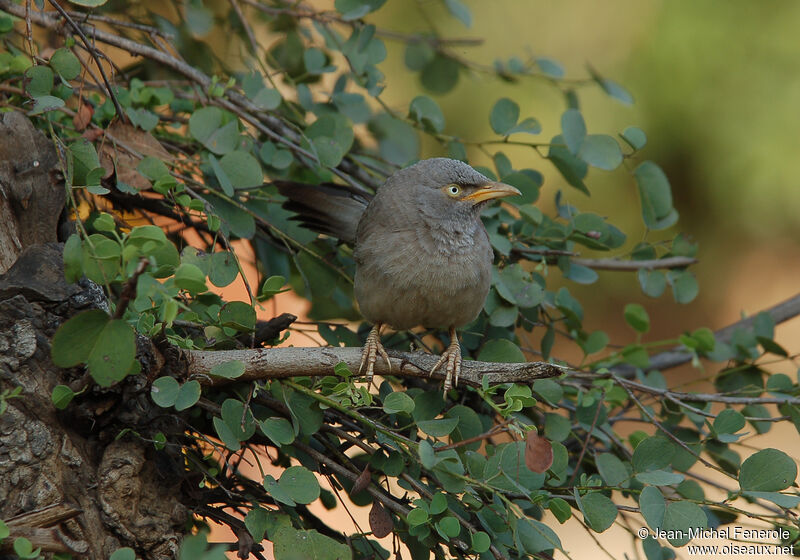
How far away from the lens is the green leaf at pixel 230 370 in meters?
2.21

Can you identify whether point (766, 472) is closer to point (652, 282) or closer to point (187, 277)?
point (652, 282)

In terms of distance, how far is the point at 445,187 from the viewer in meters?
3.34

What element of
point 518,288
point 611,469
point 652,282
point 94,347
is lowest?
point 611,469

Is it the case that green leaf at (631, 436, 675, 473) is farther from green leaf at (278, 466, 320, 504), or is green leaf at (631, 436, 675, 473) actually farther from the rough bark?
the rough bark

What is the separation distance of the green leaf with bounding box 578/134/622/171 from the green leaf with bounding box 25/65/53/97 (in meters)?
2.03

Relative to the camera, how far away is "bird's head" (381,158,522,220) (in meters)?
3.26

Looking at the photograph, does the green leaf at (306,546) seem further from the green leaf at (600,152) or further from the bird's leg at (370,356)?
the green leaf at (600,152)

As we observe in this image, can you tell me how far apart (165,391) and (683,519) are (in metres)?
1.57

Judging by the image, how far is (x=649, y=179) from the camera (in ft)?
11.1

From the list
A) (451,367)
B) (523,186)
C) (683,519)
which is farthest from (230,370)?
(523,186)

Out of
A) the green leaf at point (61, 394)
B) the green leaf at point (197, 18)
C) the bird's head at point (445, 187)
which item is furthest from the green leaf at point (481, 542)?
the green leaf at point (197, 18)

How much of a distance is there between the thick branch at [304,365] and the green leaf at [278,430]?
0.46 ft

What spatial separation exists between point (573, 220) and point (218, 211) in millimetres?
1446

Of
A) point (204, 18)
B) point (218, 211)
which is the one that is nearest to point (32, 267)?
point (218, 211)
